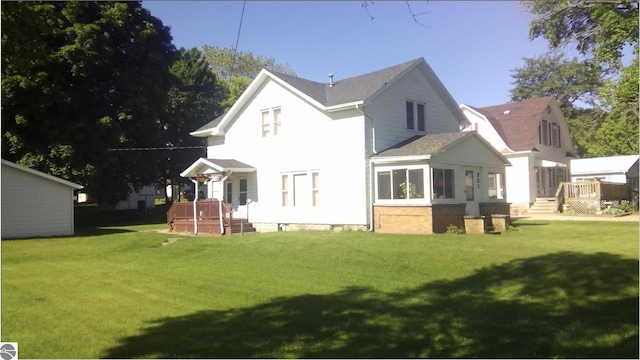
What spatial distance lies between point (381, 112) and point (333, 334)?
48.4ft

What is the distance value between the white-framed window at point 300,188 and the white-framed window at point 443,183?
5.08 m

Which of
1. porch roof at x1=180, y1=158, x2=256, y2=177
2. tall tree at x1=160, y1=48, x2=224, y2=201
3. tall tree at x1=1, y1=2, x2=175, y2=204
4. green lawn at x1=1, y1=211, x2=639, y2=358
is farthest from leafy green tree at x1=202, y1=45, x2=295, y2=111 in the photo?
green lawn at x1=1, y1=211, x2=639, y2=358

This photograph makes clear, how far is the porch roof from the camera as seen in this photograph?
22562mm

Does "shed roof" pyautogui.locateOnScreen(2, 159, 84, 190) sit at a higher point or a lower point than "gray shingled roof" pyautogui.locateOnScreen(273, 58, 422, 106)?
lower

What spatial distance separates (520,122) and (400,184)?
55.3ft

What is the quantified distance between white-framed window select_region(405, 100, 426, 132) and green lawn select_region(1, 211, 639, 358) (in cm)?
806

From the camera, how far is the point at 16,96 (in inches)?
1101

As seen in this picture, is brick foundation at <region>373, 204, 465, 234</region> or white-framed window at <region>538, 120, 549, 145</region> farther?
white-framed window at <region>538, 120, 549, 145</region>

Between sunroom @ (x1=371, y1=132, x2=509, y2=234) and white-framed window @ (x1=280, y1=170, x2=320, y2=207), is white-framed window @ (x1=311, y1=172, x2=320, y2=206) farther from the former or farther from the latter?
sunroom @ (x1=371, y1=132, x2=509, y2=234)

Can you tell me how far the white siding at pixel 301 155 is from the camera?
1966cm

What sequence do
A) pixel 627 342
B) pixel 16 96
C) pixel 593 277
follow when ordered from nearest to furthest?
pixel 627 342 < pixel 593 277 < pixel 16 96

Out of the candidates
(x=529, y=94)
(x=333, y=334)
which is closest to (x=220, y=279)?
(x=333, y=334)

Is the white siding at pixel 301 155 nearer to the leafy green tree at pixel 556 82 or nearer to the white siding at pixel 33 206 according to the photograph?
the white siding at pixel 33 206

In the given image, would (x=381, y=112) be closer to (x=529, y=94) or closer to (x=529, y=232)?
(x=529, y=232)
